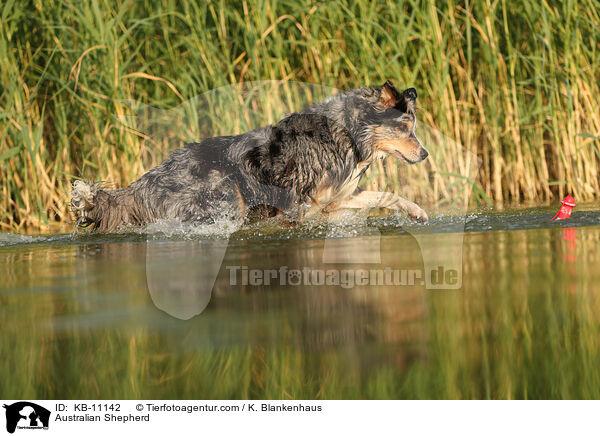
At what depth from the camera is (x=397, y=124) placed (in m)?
6.12

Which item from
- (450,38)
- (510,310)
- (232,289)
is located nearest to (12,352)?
(232,289)

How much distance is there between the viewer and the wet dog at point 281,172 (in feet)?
19.9

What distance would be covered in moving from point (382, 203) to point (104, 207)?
238 centimetres

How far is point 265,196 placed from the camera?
20.0 ft

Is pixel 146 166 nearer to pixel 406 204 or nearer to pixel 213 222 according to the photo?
pixel 213 222

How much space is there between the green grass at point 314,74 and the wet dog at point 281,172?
45.7 inches

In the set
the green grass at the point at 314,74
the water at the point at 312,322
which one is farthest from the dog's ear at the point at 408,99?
the water at the point at 312,322

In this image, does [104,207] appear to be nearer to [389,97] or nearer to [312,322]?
[389,97]

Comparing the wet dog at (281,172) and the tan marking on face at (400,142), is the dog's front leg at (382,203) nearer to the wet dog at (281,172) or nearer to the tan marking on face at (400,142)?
the wet dog at (281,172)

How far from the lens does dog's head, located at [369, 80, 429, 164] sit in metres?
6.12

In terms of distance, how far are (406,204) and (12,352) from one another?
4047mm
